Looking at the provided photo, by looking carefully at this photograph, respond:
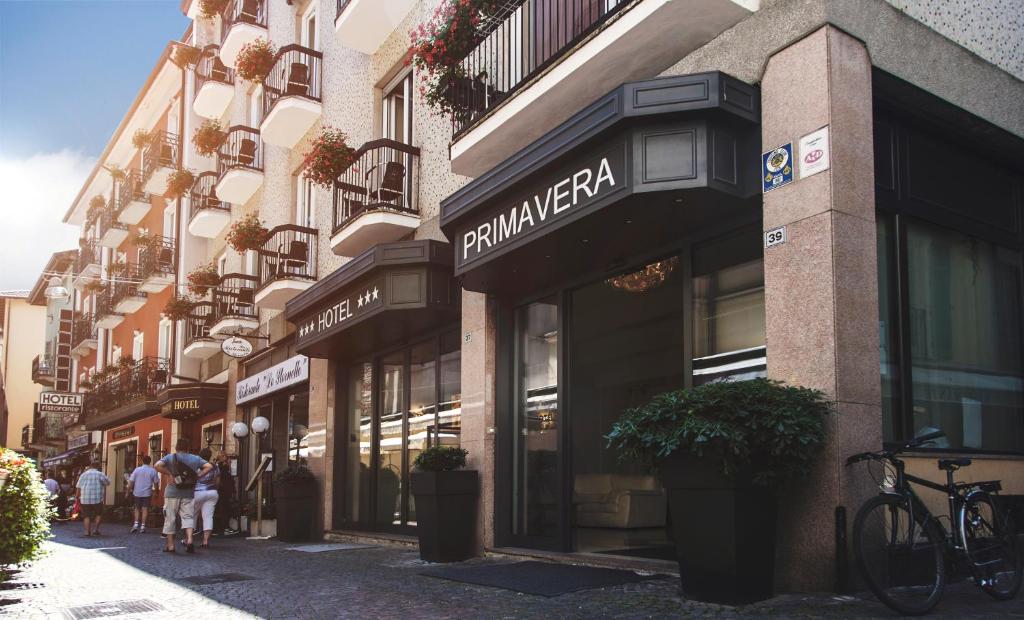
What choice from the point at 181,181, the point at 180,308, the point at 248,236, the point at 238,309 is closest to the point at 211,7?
the point at 181,181

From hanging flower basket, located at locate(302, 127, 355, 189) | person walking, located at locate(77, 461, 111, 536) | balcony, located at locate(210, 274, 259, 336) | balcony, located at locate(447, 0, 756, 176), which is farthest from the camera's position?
balcony, located at locate(210, 274, 259, 336)

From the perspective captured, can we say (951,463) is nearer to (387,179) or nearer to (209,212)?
(387,179)

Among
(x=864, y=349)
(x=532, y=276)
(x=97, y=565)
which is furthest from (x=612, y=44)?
(x=97, y=565)

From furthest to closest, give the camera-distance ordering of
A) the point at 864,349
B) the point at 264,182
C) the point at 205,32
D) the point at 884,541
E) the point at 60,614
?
the point at 205,32, the point at 264,182, the point at 60,614, the point at 864,349, the point at 884,541

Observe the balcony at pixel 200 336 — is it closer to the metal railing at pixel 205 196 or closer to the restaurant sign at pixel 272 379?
the restaurant sign at pixel 272 379

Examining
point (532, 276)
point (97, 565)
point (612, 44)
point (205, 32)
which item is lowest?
point (97, 565)

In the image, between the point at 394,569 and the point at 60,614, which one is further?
the point at 394,569

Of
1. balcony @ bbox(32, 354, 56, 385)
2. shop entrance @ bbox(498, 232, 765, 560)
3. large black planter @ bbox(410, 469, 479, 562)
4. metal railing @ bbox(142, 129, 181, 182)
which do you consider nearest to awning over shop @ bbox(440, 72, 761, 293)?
shop entrance @ bbox(498, 232, 765, 560)

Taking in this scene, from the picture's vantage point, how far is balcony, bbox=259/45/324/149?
1705 centimetres

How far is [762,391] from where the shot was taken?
240 inches

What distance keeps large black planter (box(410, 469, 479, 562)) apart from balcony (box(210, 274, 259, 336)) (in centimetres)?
981

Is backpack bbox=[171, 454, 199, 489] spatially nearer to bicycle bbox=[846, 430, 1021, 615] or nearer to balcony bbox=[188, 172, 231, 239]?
balcony bbox=[188, 172, 231, 239]

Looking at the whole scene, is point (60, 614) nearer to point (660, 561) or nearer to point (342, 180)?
point (660, 561)

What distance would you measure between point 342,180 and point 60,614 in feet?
29.7
